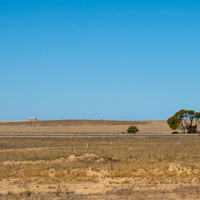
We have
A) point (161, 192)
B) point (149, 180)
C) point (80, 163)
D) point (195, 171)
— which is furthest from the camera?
point (80, 163)

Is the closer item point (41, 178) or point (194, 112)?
point (41, 178)

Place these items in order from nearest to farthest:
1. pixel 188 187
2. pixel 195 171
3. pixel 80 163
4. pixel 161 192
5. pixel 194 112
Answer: pixel 161 192 < pixel 188 187 < pixel 195 171 < pixel 80 163 < pixel 194 112

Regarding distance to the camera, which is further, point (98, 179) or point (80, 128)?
point (80, 128)

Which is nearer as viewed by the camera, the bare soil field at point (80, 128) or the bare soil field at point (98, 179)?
the bare soil field at point (98, 179)

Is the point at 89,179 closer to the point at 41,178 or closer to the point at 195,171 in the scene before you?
the point at 41,178

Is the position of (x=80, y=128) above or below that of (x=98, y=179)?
above

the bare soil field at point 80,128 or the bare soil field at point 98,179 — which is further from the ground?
the bare soil field at point 80,128

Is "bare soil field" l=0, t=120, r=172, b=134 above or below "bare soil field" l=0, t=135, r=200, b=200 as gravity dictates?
above

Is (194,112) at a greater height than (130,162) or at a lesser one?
greater

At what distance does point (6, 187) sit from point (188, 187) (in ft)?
42.7

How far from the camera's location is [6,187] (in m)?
24.5

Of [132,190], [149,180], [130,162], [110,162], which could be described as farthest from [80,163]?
[132,190]

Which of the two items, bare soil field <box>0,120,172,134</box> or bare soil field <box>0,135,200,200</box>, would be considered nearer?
bare soil field <box>0,135,200,200</box>

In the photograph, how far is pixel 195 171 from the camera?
29656 millimetres
